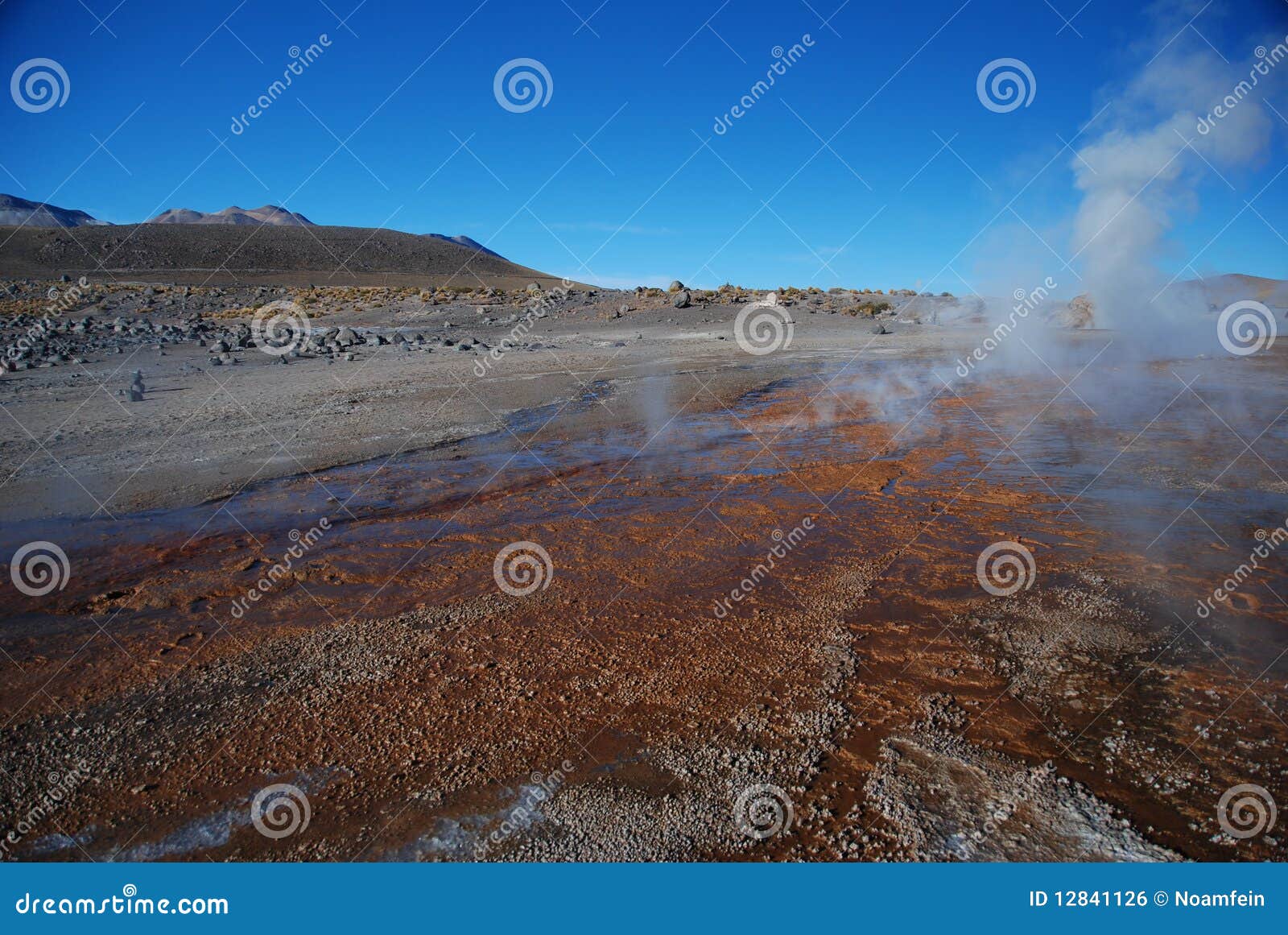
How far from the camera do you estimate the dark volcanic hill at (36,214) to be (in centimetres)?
9881

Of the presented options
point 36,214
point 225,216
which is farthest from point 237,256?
point 225,216

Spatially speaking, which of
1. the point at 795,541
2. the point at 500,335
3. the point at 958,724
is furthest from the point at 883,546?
the point at 500,335

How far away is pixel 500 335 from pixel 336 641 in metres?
23.1

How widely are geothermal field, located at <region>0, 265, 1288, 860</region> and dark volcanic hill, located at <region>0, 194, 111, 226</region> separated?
11482 cm

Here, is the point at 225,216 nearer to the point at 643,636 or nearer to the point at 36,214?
the point at 36,214

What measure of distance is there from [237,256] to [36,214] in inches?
2227

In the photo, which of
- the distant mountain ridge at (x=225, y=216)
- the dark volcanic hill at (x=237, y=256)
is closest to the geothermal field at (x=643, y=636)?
the dark volcanic hill at (x=237, y=256)

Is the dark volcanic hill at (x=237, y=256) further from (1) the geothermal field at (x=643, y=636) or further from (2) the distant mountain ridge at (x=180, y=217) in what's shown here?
(1) the geothermal field at (x=643, y=636)

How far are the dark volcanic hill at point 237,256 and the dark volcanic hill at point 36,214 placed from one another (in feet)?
124

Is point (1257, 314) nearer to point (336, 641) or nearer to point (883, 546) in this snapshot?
point (883, 546)

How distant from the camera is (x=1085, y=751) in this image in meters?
3.22

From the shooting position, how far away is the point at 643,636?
4480 millimetres

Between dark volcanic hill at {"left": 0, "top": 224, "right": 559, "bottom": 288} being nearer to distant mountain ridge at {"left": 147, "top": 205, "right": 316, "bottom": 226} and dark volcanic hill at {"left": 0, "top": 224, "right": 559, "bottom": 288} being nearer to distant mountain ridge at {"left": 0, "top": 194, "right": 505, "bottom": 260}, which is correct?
distant mountain ridge at {"left": 0, "top": 194, "right": 505, "bottom": 260}

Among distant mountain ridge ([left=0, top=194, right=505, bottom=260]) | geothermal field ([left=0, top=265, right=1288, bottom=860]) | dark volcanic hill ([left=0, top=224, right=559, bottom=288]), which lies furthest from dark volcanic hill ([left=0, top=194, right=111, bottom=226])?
geothermal field ([left=0, top=265, right=1288, bottom=860])
